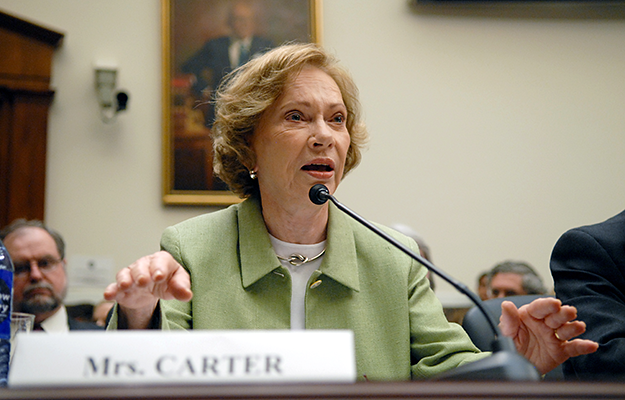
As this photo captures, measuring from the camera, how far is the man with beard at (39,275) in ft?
9.89

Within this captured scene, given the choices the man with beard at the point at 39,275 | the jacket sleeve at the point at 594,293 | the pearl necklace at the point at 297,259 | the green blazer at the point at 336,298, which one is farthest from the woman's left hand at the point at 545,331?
the man with beard at the point at 39,275

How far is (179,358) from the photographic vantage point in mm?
770

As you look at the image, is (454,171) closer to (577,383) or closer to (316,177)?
(316,177)

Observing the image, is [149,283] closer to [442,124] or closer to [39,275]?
[39,275]

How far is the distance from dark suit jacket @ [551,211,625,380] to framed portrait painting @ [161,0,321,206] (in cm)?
303

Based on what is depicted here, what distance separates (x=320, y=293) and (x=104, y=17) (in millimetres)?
3610

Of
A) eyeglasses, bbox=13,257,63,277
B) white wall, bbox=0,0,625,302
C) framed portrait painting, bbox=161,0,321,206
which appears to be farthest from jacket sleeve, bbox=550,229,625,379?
framed portrait painting, bbox=161,0,321,206

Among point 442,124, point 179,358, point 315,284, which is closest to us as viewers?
point 179,358

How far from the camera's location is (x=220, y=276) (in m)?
1.74

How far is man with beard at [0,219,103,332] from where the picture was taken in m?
3.01

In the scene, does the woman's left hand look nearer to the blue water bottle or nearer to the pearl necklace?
the pearl necklace

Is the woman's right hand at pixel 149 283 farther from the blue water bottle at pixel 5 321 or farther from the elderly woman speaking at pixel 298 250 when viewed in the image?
the elderly woman speaking at pixel 298 250

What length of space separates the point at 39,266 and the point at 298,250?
76.0 inches

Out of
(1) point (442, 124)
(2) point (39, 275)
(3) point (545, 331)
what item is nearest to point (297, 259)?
(3) point (545, 331)
